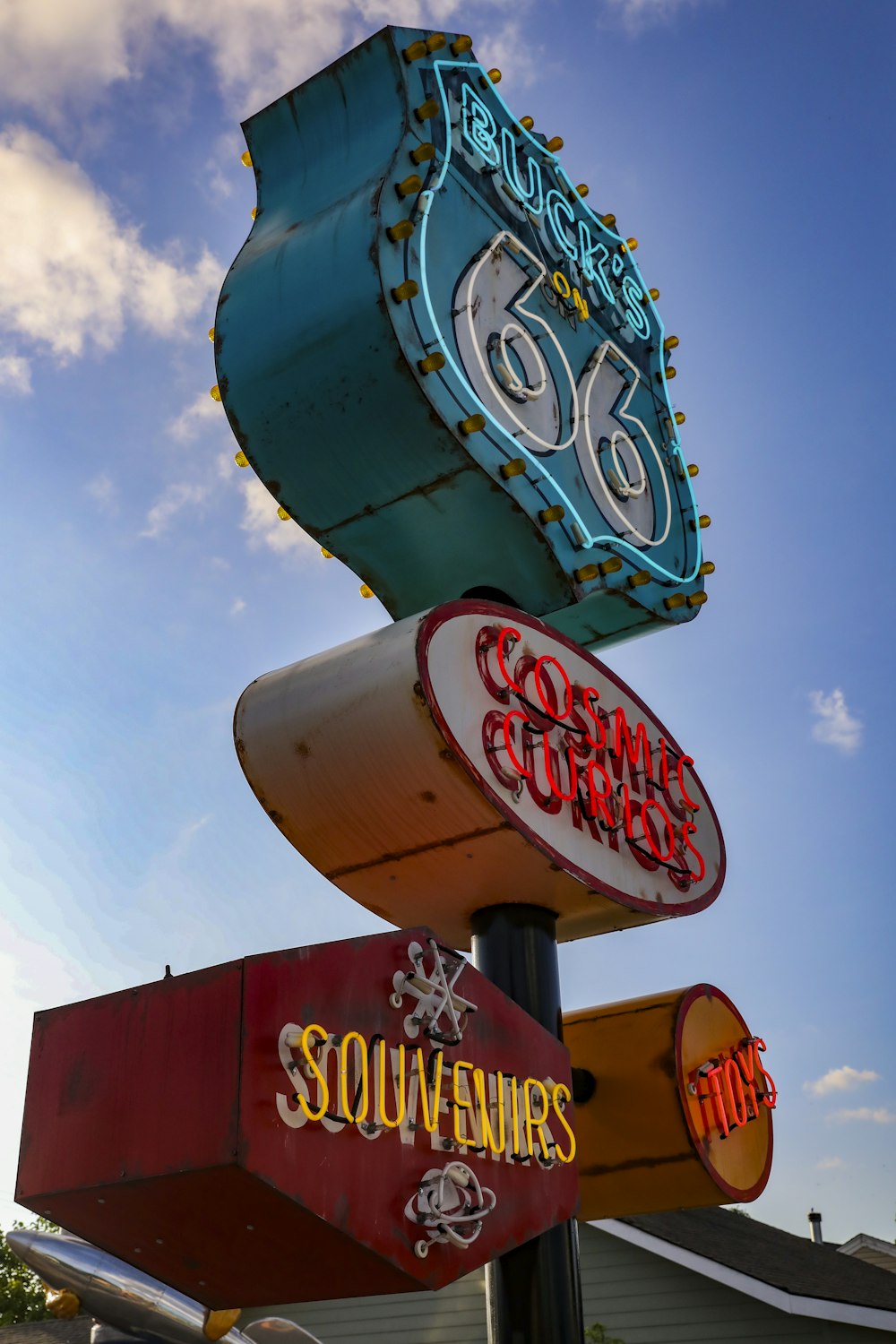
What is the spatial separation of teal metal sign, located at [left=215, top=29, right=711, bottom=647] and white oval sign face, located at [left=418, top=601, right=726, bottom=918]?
896 millimetres

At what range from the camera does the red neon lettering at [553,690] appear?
7918mm

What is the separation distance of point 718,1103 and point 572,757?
2.33 meters

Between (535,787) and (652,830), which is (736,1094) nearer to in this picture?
(652,830)

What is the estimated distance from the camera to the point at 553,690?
A: 8.07m

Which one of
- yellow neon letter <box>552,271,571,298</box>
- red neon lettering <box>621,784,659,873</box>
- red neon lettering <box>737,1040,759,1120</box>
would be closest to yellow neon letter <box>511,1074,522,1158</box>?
red neon lettering <box>621,784,659,873</box>

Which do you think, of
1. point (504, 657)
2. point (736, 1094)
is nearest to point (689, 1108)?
point (736, 1094)

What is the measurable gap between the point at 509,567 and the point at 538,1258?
4.12 m

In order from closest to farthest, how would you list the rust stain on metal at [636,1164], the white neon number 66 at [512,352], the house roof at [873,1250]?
the rust stain on metal at [636,1164], the white neon number 66 at [512,352], the house roof at [873,1250]

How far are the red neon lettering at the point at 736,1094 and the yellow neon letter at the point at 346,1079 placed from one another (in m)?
3.80

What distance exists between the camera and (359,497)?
27.6ft

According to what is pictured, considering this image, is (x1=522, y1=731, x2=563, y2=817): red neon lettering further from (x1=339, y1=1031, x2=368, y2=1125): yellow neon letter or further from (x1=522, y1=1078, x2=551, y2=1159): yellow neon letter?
(x1=339, y1=1031, x2=368, y2=1125): yellow neon letter

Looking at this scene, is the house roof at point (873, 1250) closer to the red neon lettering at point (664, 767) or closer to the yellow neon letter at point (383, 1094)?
the red neon lettering at point (664, 767)

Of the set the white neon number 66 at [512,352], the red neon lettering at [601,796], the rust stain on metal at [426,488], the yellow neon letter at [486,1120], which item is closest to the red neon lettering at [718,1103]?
the red neon lettering at [601,796]

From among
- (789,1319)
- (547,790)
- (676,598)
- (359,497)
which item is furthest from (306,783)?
(789,1319)
